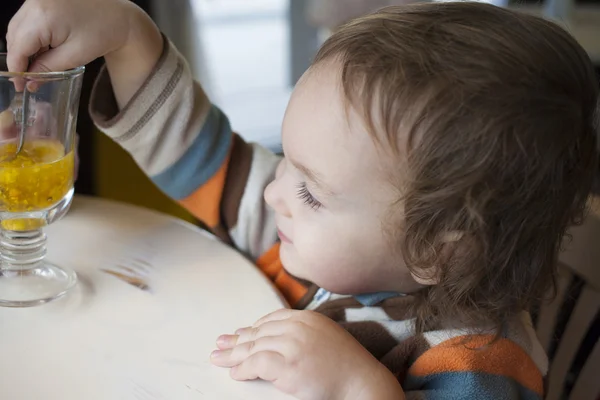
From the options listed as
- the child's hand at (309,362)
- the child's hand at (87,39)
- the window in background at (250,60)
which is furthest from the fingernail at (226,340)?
Result: the window in background at (250,60)

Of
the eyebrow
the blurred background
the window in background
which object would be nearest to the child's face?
the eyebrow

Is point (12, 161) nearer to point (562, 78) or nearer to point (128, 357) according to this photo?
point (128, 357)

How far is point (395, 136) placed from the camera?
1.98ft

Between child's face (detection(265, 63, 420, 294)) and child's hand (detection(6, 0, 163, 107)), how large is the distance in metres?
0.22

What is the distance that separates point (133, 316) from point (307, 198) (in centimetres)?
20

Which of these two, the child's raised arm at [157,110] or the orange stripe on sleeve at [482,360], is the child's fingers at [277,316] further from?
the child's raised arm at [157,110]

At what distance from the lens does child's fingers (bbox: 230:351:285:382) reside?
588 millimetres

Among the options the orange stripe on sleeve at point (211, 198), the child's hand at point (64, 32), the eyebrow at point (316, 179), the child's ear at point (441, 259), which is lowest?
the orange stripe on sleeve at point (211, 198)

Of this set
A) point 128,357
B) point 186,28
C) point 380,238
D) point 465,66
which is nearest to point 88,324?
point 128,357

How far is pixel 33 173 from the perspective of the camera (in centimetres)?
66

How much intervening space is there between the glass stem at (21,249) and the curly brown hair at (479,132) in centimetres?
35

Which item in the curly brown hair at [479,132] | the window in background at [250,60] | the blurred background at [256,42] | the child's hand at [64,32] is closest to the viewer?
the curly brown hair at [479,132]

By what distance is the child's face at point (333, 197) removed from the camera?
0.63m

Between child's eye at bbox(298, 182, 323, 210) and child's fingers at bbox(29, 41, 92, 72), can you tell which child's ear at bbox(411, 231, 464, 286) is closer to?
child's eye at bbox(298, 182, 323, 210)
